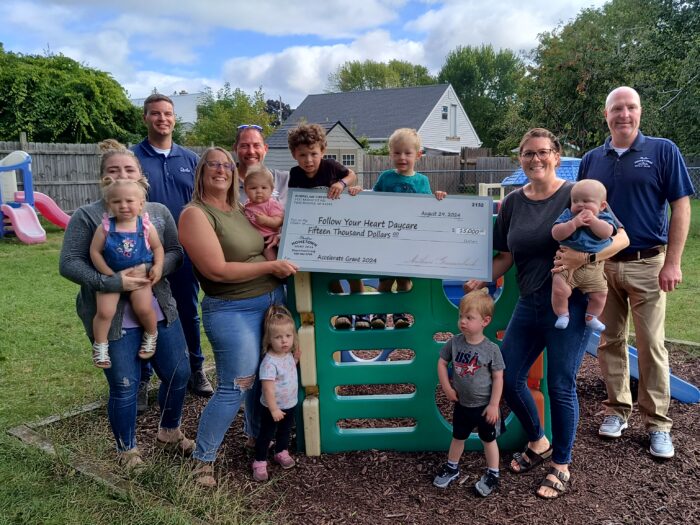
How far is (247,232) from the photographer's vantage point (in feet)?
10.1

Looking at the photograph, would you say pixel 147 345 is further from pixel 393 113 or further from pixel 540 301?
pixel 393 113

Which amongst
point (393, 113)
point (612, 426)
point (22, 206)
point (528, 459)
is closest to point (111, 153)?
point (528, 459)

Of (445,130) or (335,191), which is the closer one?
(335,191)

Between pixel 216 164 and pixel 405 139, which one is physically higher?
pixel 405 139

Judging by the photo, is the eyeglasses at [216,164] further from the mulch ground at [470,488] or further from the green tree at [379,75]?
the green tree at [379,75]

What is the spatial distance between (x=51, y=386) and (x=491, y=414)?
344 centimetres

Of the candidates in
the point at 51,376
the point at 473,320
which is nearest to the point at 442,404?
the point at 473,320

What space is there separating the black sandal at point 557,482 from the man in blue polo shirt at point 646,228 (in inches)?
27.6

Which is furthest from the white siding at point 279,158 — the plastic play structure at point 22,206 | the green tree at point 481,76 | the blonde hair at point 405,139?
the green tree at point 481,76

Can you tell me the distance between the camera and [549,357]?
297 centimetres

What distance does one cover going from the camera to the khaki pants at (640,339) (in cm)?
347

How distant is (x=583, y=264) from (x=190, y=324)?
2.80 meters

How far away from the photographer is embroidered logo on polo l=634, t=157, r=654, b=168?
3371 mm

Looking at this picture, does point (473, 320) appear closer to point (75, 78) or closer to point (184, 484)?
point (184, 484)
